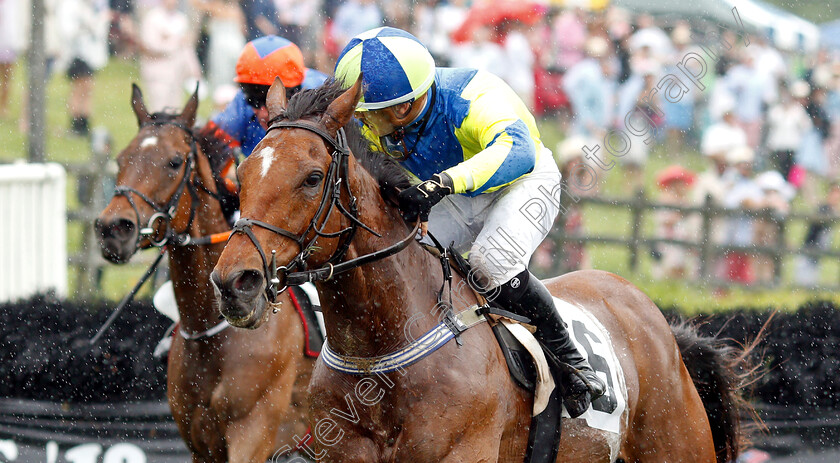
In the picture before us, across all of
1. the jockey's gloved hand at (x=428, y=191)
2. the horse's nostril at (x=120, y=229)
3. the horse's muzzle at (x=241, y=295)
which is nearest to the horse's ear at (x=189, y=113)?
the horse's nostril at (x=120, y=229)

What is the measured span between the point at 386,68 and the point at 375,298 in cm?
77

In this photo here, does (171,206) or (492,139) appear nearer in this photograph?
(492,139)

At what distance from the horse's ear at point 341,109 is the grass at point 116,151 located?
645 cm

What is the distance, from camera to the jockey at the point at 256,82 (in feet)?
16.4

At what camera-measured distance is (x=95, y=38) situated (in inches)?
500

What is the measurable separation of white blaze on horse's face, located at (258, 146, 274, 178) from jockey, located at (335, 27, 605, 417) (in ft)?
1.49

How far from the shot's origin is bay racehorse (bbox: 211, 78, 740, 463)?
108 inches

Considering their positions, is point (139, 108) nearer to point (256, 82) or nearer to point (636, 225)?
point (256, 82)

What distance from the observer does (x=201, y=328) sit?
4.52 metres

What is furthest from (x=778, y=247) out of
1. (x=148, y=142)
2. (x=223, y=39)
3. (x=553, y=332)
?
(x=148, y=142)

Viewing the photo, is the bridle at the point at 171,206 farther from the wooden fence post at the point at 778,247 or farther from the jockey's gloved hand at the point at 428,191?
the wooden fence post at the point at 778,247

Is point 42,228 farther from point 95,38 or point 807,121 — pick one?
point 807,121

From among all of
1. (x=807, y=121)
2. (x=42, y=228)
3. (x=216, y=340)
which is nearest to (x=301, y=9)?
(x=42, y=228)

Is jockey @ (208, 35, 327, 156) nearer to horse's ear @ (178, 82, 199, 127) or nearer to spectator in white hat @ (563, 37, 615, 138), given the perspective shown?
horse's ear @ (178, 82, 199, 127)
